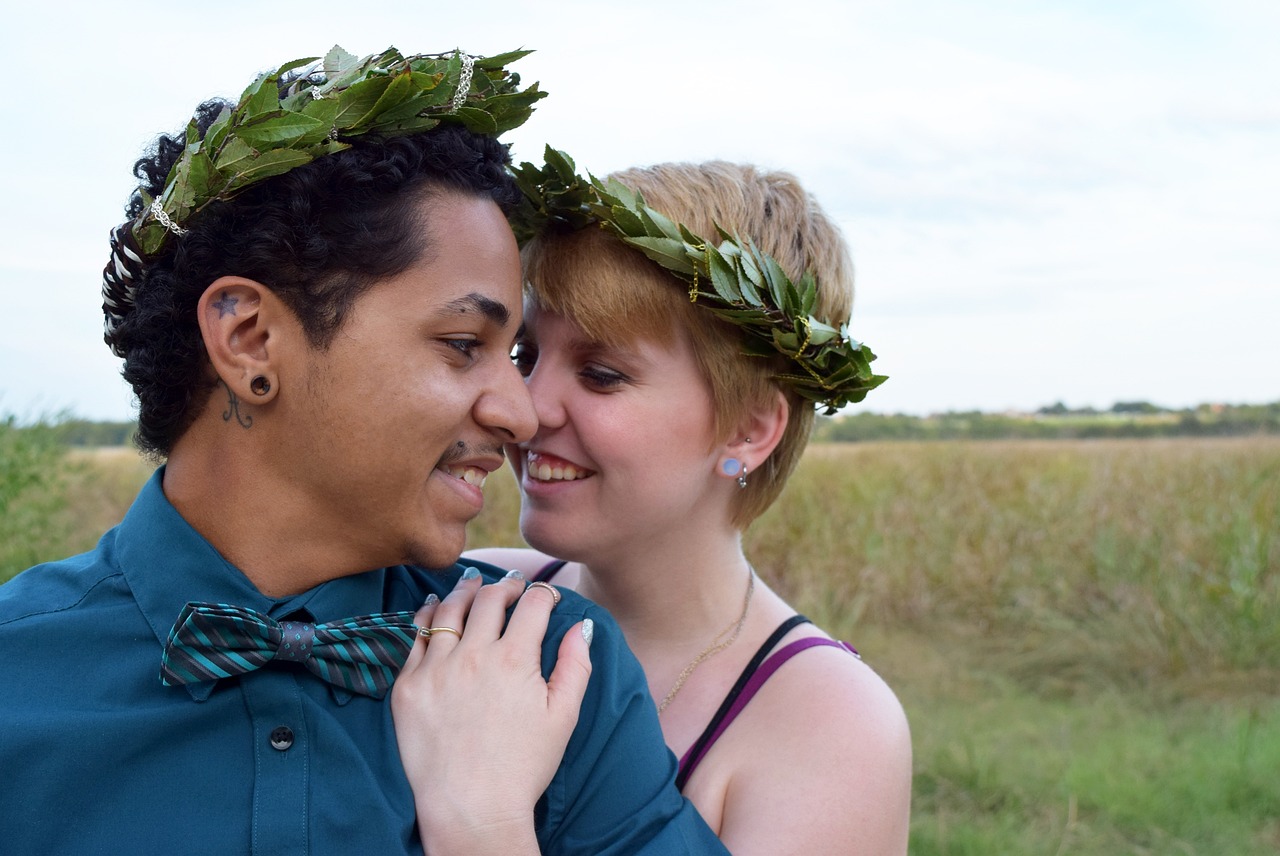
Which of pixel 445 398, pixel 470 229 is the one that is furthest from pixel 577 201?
pixel 445 398

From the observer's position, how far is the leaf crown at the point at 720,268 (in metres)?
2.80

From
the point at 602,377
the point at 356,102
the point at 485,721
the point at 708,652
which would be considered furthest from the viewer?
the point at 708,652

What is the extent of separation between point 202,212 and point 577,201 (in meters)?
0.96

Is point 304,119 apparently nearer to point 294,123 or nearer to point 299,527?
point 294,123

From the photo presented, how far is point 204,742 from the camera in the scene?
1992 millimetres

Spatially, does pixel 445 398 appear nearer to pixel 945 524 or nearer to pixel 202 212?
pixel 202 212

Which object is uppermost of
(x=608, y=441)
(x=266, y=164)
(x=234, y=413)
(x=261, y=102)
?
(x=261, y=102)

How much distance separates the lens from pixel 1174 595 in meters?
8.18

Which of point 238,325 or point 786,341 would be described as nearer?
point 238,325

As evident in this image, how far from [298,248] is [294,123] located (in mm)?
232

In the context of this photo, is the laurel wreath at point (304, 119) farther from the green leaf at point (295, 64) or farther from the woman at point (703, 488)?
the woman at point (703, 488)

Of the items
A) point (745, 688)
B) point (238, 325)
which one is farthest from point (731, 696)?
point (238, 325)

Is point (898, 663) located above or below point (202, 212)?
below

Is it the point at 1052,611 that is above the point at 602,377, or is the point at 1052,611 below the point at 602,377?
below
